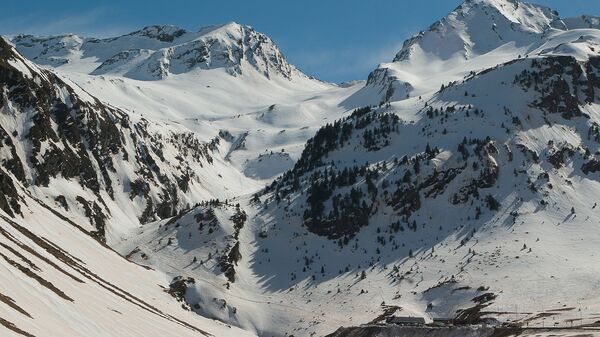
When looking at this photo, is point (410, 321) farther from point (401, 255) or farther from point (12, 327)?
point (12, 327)

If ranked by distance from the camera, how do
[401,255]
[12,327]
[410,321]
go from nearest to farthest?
[12,327] → [410,321] → [401,255]

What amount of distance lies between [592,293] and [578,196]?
69216 millimetres

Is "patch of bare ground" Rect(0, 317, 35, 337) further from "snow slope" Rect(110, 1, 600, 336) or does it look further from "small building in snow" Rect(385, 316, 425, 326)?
"snow slope" Rect(110, 1, 600, 336)

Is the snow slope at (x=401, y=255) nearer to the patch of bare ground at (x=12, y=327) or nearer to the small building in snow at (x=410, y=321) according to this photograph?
the small building in snow at (x=410, y=321)

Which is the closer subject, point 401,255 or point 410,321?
point 410,321

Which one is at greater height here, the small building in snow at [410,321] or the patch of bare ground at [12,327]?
the patch of bare ground at [12,327]

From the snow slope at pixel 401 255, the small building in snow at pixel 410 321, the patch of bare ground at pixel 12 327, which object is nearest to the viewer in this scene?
the patch of bare ground at pixel 12 327

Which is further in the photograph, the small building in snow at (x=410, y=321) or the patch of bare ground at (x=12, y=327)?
the small building in snow at (x=410, y=321)

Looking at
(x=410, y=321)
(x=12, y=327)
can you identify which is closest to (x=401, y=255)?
(x=410, y=321)

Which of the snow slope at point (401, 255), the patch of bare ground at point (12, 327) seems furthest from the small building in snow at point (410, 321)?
the patch of bare ground at point (12, 327)

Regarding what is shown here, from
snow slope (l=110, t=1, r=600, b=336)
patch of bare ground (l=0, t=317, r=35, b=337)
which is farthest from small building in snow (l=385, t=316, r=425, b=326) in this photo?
patch of bare ground (l=0, t=317, r=35, b=337)

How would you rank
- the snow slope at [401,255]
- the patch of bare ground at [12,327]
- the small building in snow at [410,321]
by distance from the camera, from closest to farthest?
1. the patch of bare ground at [12,327]
2. the small building in snow at [410,321]
3. the snow slope at [401,255]

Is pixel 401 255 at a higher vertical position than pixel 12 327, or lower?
lower

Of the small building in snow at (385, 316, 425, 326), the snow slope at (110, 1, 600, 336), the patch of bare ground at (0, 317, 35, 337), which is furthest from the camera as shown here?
the snow slope at (110, 1, 600, 336)
